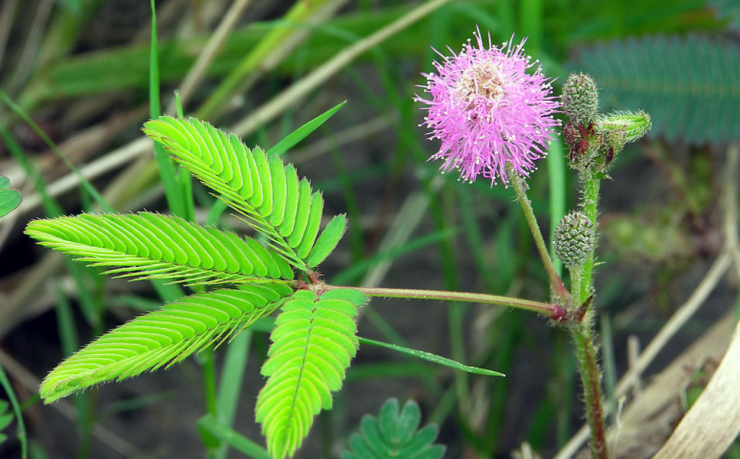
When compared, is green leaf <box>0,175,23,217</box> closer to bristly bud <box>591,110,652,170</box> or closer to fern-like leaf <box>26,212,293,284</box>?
fern-like leaf <box>26,212,293,284</box>

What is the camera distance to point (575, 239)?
0.87m

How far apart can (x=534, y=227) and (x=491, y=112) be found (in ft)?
0.63

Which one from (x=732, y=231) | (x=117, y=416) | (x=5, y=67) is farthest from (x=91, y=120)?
(x=732, y=231)

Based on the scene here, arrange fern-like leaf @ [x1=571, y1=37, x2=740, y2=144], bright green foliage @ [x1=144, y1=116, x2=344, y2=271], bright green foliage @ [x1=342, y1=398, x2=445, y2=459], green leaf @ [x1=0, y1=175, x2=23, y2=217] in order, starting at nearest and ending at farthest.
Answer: bright green foliage @ [x1=144, y1=116, x2=344, y2=271] < green leaf @ [x1=0, y1=175, x2=23, y2=217] < bright green foliage @ [x1=342, y1=398, x2=445, y2=459] < fern-like leaf @ [x1=571, y1=37, x2=740, y2=144]

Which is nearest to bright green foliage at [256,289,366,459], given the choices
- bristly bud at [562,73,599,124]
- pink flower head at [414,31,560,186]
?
pink flower head at [414,31,560,186]

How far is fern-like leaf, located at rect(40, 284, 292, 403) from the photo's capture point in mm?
709

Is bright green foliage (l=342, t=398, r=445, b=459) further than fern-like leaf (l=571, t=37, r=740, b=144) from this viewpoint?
No

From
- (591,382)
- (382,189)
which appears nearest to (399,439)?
(591,382)

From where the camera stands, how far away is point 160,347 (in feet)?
2.50

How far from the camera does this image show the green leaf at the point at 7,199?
98 centimetres

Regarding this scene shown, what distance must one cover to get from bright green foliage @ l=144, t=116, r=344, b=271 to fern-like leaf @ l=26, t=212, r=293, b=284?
0.04 meters

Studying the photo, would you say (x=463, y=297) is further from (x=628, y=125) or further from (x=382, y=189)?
(x=382, y=189)

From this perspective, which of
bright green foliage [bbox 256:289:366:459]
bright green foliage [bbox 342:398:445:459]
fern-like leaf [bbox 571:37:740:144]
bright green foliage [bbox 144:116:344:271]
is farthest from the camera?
fern-like leaf [bbox 571:37:740:144]

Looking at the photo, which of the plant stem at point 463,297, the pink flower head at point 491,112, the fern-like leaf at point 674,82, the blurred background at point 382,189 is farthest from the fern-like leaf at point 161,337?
the fern-like leaf at point 674,82
